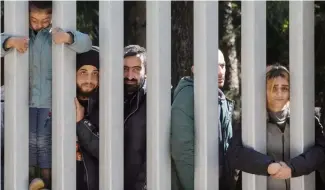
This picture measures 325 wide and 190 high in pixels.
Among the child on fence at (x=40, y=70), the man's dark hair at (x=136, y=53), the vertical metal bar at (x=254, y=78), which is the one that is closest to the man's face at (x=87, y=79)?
the child on fence at (x=40, y=70)

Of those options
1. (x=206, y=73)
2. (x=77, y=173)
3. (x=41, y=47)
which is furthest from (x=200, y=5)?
(x=77, y=173)

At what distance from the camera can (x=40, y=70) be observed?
3.38 metres

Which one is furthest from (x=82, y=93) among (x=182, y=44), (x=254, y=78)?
(x=182, y=44)

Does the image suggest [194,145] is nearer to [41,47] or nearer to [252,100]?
[252,100]

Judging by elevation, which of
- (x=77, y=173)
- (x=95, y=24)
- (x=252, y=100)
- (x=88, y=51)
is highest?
(x=95, y=24)

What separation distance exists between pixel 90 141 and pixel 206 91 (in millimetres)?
609

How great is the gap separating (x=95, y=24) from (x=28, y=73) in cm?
380

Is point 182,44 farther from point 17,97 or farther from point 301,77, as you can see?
point 17,97

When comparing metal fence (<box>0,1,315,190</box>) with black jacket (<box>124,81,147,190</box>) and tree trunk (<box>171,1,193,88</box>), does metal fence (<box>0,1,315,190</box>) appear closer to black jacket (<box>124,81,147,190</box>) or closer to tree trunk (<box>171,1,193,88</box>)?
black jacket (<box>124,81,147,190</box>)

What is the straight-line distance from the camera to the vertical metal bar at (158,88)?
327 centimetres

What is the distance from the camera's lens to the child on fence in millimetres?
3264

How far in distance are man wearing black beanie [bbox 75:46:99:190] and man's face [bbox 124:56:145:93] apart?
0.55 ft

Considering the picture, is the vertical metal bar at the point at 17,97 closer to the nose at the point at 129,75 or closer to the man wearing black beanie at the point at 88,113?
the man wearing black beanie at the point at 88,113

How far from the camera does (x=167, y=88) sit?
10.8 feet
